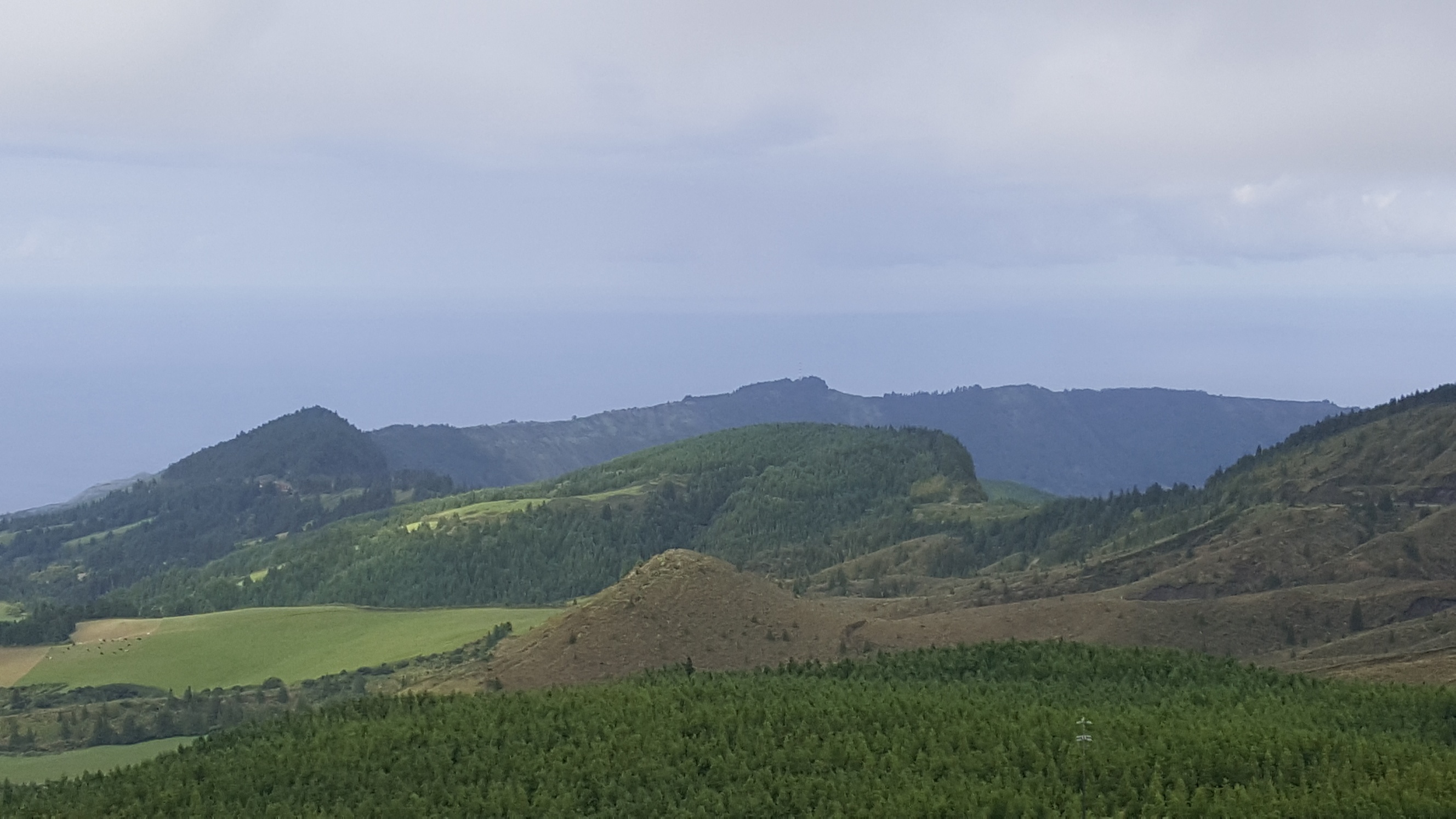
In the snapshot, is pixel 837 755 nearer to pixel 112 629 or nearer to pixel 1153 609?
pixel 1153 609

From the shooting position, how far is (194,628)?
132 metres

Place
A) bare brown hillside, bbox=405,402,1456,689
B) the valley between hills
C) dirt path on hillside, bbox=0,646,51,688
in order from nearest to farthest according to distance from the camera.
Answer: the valley between hills → bare brown hillside, bbox=405,402,1456,689 → dirt path on hillside, bbox=0,646,51,688

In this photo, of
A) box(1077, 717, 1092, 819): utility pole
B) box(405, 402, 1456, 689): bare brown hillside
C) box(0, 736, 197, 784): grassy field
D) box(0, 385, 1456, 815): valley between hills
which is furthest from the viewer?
box(0, 736, 197, 784): grassy field

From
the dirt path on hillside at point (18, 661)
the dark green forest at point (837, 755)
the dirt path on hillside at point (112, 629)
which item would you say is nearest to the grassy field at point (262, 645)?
the dirt path on hillside at point (112, 629)

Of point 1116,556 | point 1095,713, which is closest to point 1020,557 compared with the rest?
point 1116,556

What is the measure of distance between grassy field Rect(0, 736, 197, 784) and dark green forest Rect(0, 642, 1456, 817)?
3241 cm

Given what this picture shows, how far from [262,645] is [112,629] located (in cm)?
2709

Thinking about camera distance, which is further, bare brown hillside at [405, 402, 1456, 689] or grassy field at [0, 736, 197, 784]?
grassy field at [0, 736, 197, 784]

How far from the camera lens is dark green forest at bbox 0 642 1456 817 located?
36.3 meters

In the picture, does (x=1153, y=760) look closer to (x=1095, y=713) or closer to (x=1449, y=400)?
(x=1095, y=713)

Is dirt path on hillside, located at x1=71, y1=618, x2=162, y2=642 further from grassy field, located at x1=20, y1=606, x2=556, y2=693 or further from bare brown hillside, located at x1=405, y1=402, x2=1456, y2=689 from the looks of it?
bare brown hillside, located at x1=405, y1=402, x2=1456, y2=689

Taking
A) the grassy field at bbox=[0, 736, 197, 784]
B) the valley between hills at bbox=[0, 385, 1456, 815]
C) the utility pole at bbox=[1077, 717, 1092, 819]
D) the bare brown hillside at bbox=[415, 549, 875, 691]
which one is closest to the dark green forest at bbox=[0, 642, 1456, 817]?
the utility pole at bbox=[1077, 717, 1092, 819]

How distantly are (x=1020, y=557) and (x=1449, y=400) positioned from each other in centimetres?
4593

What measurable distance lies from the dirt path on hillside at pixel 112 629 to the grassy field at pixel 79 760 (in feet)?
159
